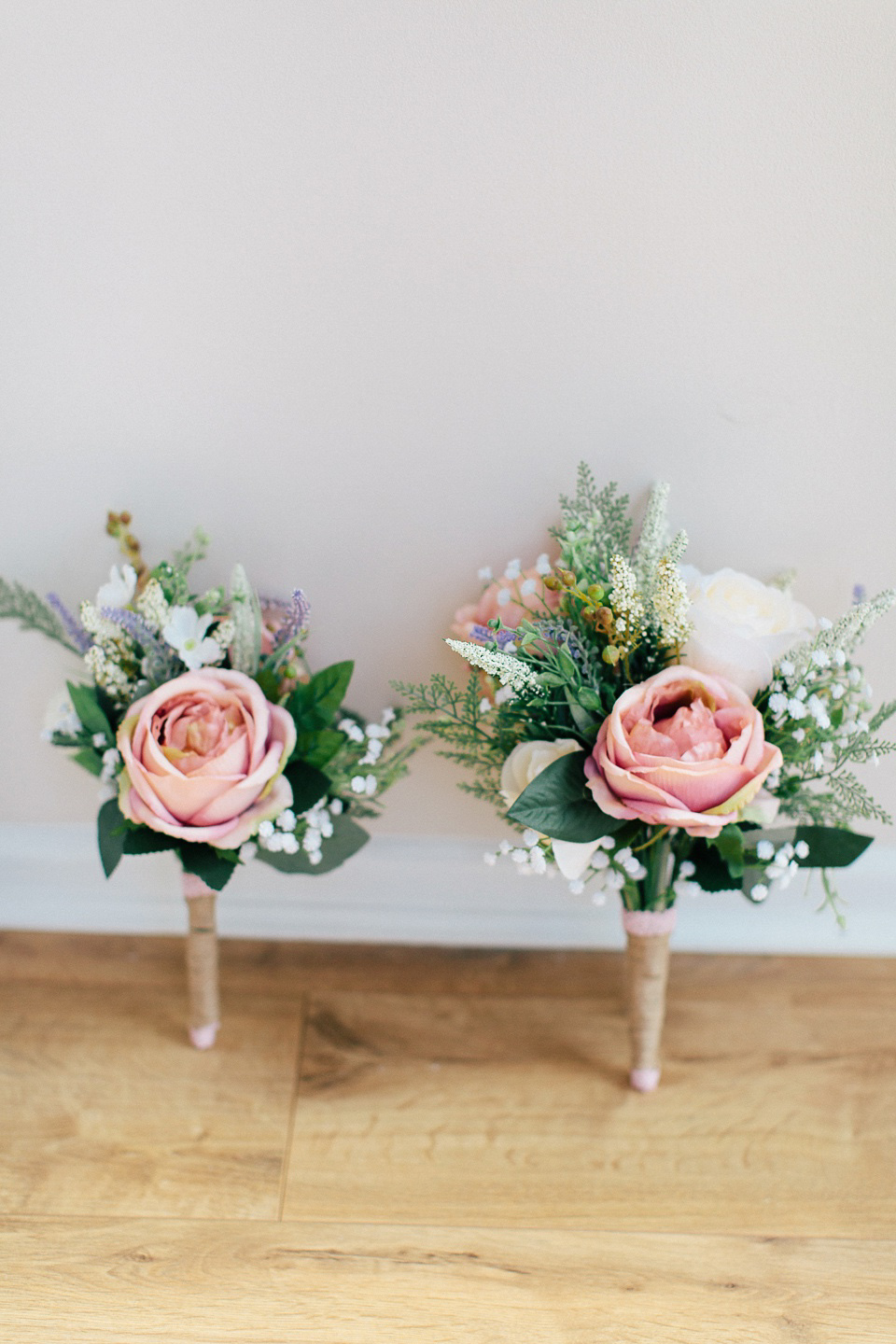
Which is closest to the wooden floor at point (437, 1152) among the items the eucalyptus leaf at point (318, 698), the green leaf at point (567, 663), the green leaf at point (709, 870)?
the green leaf at point (709, 870)

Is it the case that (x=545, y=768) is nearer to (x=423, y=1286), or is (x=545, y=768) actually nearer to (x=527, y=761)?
(x=527, y=761)

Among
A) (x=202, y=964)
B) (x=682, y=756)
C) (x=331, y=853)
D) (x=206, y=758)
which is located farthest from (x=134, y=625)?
(x=682, y=756)

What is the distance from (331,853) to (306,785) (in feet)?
0.36

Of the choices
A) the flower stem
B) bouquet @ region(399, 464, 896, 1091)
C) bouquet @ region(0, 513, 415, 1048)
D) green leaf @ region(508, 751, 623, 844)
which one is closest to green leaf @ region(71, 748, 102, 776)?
bouquet @ region(0, 513, 415, 1048)

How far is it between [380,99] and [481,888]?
2.91ft

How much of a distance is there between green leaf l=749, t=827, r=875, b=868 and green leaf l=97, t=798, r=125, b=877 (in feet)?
1.98

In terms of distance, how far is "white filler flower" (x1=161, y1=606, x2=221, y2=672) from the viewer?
36.4 inches

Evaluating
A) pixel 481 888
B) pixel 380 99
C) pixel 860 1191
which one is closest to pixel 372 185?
pixel 380 99

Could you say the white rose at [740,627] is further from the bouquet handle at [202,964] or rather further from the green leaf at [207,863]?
the bouquet handle at [202,964]

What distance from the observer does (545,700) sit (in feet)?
2.88

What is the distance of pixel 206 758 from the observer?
2.93 ft

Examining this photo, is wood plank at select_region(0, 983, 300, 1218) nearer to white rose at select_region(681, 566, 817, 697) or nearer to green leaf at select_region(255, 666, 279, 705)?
green leaf at select_region(255, 666, 279, 705)

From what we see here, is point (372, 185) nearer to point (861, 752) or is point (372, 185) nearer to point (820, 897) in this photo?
point (861, 752)

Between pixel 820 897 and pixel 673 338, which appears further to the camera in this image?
pixel 820 897
